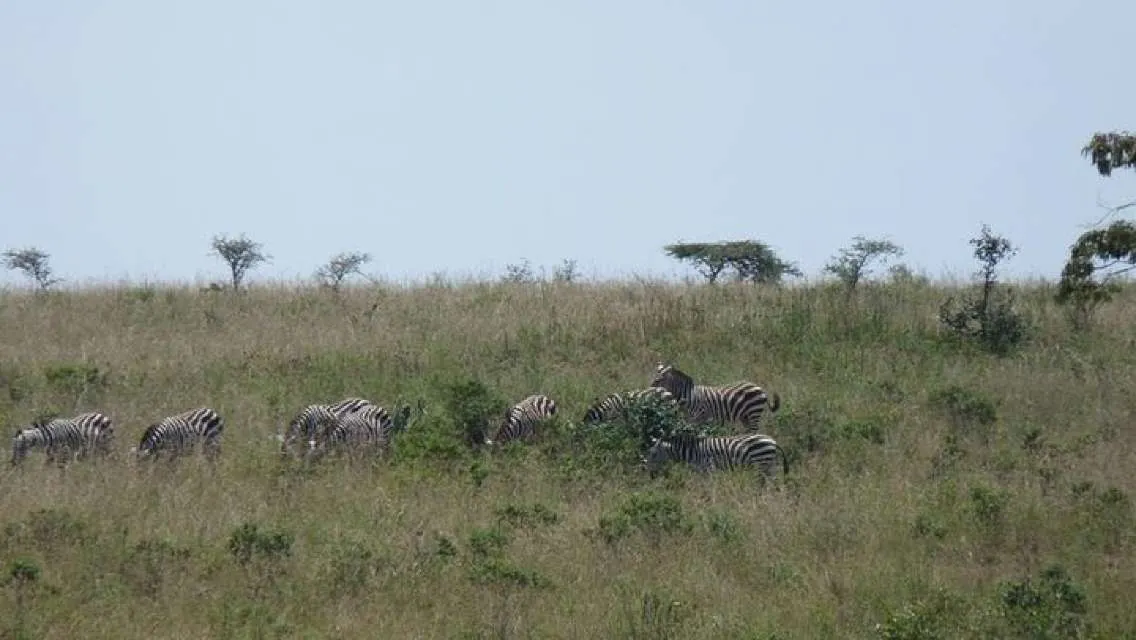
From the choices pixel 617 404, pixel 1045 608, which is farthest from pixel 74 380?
pixel 1045 608

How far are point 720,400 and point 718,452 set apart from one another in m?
2.21

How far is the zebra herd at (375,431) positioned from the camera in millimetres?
15594

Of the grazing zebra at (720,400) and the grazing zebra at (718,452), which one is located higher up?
the grazing zebra at (720,400)

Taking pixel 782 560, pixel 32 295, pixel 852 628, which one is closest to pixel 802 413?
pixel 782 560

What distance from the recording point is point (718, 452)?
1551cm

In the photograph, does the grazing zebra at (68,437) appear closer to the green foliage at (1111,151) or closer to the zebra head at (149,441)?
the zebra head at (149,441)

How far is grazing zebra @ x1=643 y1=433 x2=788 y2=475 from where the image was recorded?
1519 cm

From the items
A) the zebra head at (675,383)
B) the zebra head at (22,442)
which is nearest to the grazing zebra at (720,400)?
the zebra head at (675,383)

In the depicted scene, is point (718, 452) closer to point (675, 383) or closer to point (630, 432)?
point (630, 432)

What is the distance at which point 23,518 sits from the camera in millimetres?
12539

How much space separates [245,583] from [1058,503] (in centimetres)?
682

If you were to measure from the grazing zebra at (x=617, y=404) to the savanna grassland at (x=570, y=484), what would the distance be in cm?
41

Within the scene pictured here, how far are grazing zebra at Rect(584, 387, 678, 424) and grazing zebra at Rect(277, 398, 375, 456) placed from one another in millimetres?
2433

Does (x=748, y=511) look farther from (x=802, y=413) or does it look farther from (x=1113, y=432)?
(x=1113, y=432)
